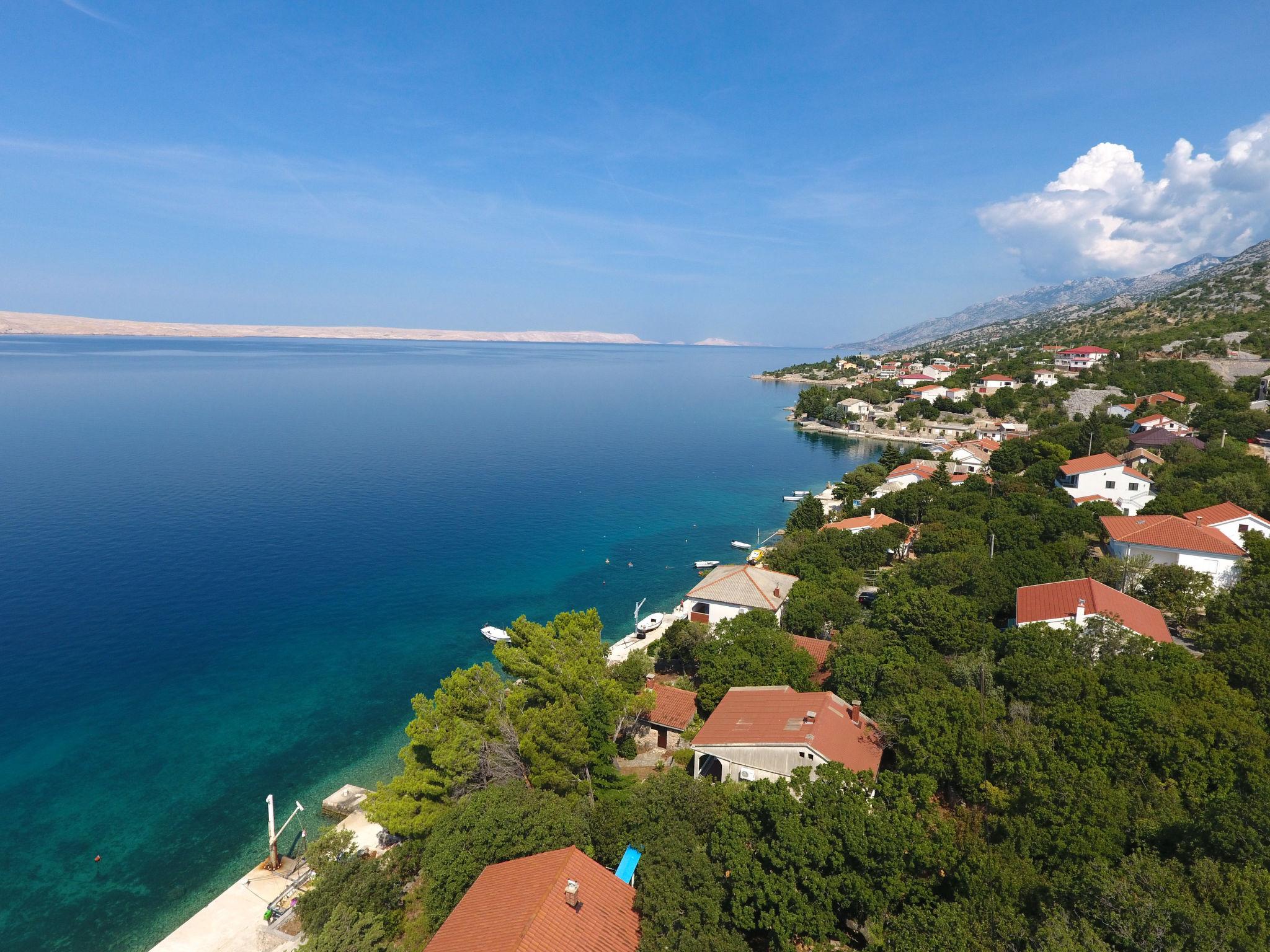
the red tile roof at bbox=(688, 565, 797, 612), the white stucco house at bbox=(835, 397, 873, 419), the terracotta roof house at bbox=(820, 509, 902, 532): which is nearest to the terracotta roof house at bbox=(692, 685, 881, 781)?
the red tile roof at bbox=(688, 565, 797, 612)

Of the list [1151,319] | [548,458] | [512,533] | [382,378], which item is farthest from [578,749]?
[382,378]

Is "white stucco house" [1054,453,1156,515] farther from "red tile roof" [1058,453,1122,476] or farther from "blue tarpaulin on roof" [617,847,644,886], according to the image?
"blue tarpaulin on roof" [617,847,644,886]

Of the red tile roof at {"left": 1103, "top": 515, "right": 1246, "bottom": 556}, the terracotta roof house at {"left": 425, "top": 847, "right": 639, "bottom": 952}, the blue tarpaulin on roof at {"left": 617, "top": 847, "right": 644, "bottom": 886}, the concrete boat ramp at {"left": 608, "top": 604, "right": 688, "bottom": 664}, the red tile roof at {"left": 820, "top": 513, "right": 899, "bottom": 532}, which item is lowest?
the concrete boat ramp at {"left": 608, "top": 604, "right": 688, "bottom": 664}

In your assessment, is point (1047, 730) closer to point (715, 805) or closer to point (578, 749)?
point (715, 805)

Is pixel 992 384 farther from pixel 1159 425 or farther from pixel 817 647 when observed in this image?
pixel 817 647

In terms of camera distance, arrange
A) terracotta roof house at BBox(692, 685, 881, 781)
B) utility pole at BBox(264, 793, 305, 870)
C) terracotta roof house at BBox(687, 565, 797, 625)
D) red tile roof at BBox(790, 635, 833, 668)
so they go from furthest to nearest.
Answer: terracotta roof house at BBox(687, 565, 797, 625)
red tile roof at BBox(790, 635, 833, 668)
utility pole at BBox(264, 793, 305, 870)
terracotta roof house at BBox(692, 685, 881, 781)

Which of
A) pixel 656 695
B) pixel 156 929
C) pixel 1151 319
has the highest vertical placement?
pixel 1151 319

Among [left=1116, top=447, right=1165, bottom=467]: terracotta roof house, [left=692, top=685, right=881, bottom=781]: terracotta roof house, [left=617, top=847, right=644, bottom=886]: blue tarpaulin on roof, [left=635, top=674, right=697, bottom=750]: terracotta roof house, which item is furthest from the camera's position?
[left=1116, top=447, right=1165, bottom=467]: terracotta roof house

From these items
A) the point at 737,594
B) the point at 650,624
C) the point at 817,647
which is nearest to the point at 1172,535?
the point at 817,647

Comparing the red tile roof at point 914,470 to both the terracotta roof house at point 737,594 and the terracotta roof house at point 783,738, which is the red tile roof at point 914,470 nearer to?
the terracotta roof house at point 737,594
